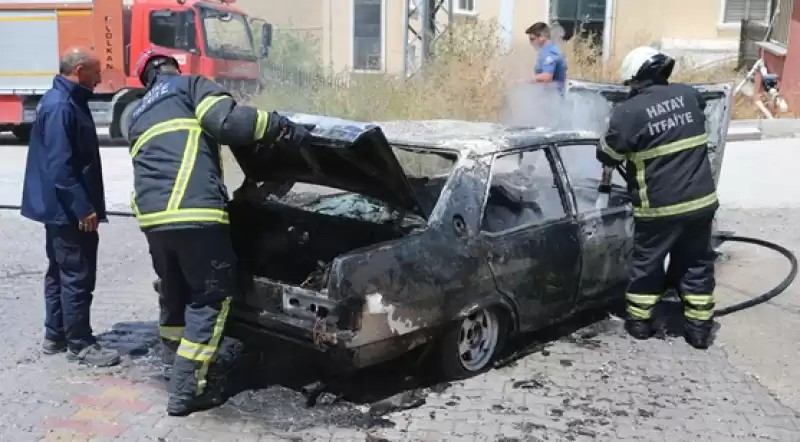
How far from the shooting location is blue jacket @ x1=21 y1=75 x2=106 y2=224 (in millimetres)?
4465

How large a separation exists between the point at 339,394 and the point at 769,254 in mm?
4567

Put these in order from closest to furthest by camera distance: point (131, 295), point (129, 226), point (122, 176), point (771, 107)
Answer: point (131, 295)
point (129, 226)
point (122, 176)
point (771, 107)

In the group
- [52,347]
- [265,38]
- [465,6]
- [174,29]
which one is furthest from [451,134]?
[465,6]

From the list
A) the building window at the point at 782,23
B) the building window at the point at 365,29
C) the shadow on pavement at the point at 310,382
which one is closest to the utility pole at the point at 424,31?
the building window at the point at 365,29

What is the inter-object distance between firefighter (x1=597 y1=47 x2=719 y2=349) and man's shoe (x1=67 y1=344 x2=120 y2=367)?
10.3ft

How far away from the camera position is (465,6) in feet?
63.3

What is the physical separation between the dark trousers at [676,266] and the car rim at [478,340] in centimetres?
111

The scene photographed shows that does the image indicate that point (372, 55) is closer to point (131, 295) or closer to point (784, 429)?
point (131, 295)

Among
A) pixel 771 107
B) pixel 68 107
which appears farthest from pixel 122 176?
pixel 771 107

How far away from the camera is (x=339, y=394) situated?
4332 millimetres

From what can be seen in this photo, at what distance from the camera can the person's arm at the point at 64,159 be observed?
14.6 ft

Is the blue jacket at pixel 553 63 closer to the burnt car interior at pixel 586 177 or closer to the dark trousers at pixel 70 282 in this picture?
the burnt car interior at pixel 586 177

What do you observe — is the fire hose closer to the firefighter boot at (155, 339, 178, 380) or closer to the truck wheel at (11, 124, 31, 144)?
the firefighter boot at (155, 339, 178, 380)

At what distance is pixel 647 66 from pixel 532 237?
50.9 inches
